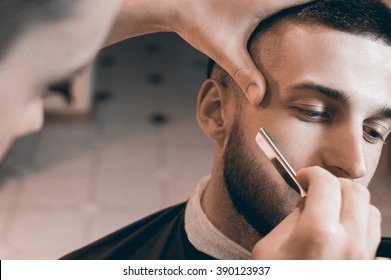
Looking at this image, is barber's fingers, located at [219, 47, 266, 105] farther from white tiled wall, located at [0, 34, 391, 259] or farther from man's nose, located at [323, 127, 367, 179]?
white tiled wall, located at [0, 34, 391, 259]

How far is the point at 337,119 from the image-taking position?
1.13m

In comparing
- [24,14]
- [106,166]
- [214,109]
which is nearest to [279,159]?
[214,109]

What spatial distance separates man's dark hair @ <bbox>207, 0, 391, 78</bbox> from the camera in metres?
1.13

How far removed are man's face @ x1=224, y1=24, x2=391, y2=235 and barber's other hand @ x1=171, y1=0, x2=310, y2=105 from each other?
1.4 inches

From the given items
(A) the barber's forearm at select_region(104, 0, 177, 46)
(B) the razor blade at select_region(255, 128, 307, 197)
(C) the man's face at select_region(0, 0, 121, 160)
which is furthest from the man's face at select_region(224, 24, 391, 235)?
→ (C) the man's face at select_region(0, 0, 121, 160)

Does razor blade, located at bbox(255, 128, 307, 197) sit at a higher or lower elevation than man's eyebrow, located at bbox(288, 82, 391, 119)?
lower

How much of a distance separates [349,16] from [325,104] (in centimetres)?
20

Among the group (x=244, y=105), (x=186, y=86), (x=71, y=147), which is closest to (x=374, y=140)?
(x=244, y=105)

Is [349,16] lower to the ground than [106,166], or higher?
higher

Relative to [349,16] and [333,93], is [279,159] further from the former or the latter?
[349,16]

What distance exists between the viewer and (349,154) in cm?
111

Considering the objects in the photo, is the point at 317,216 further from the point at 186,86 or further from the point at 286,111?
the point at 186,86
